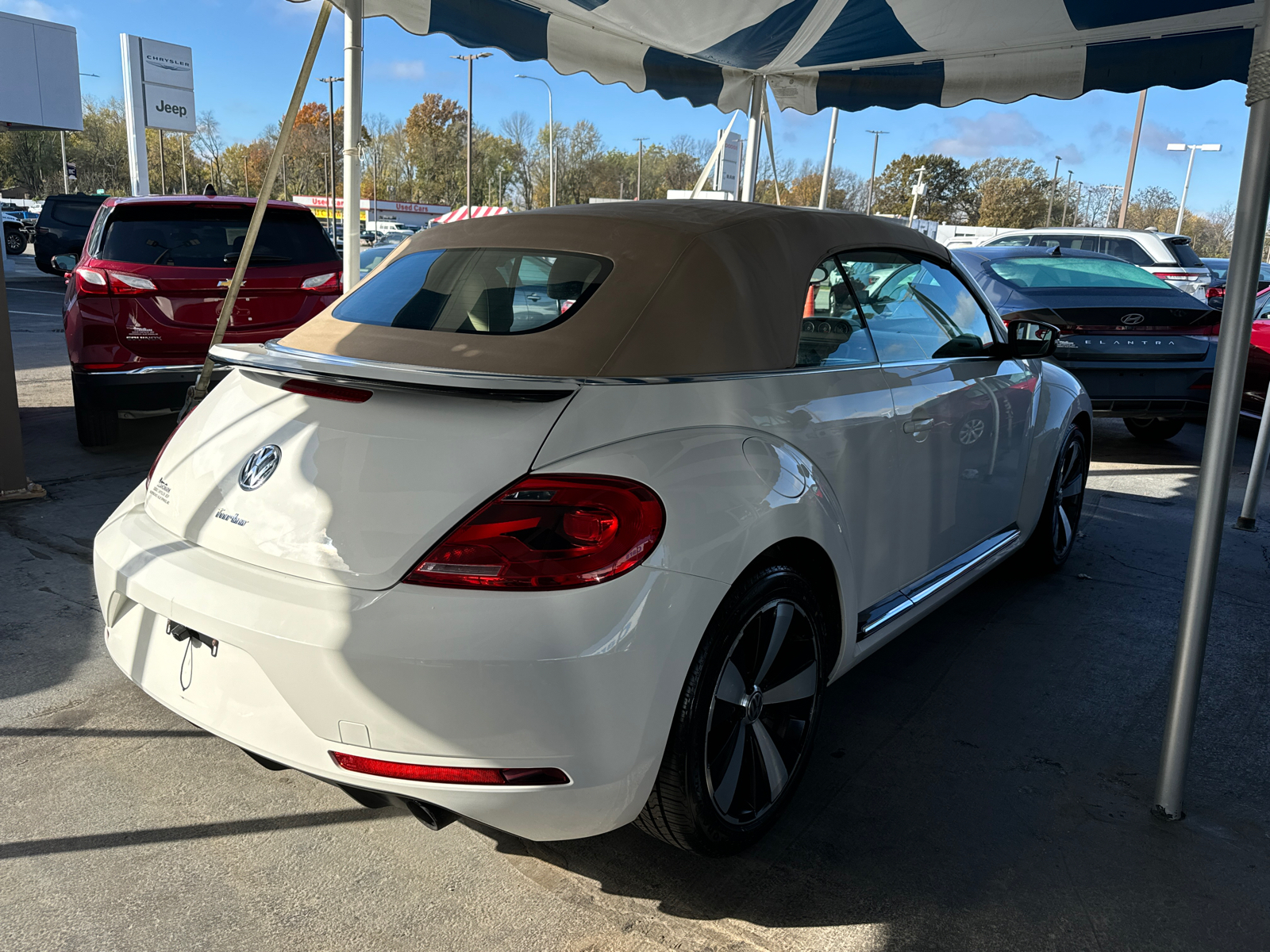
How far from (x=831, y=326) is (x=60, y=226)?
24.1 m

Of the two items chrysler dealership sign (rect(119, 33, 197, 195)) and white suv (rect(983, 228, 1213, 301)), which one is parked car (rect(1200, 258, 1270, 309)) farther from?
chrysler dealership sign (rect(119, 33, 197, 195))

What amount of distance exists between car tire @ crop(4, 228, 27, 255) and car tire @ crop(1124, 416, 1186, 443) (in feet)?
112

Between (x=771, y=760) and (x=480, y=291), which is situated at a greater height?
(x=480, y=291)

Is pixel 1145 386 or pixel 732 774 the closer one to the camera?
pixel 732 774

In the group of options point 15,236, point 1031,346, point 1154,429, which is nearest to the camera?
point 1031,346

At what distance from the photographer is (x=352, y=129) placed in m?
5.45

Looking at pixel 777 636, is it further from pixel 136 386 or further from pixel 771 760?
pixel 136 386

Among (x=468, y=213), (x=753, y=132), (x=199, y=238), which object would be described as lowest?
(x=199, y=238)

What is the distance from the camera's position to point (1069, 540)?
4.75 metres

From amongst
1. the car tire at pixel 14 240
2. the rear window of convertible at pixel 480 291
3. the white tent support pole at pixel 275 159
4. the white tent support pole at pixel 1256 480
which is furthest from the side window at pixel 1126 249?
the car tire at pixel 14 240

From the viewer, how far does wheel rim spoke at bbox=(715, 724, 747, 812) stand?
225cm

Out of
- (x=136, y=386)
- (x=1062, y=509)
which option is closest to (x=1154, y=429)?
(x=1062, y=509)

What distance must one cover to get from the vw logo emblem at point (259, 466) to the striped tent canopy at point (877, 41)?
4318 mm

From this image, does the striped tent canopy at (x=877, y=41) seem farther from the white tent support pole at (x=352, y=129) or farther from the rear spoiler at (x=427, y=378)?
the rear spoiler at (x=427, y=378)
